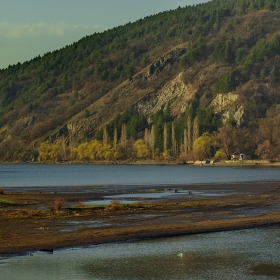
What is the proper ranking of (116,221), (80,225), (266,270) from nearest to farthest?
(266,270) < (80,225) < (116,221)

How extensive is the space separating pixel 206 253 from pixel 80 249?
5391 millimetres

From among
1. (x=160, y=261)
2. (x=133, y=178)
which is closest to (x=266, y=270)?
(x=160, y=261)

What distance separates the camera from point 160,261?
2744cm

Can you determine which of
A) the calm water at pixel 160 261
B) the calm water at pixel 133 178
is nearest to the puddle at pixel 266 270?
the calm water at pixel 160 261

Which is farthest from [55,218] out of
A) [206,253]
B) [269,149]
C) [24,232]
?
[269,149]

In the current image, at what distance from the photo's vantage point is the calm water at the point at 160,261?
2509 cm

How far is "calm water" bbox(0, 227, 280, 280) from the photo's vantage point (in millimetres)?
25094

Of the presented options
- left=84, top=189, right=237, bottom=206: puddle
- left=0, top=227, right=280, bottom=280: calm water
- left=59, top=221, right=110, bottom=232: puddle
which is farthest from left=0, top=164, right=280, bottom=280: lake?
left=84, top=189, right=237, bottom=206: puddle

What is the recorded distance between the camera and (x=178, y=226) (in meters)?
35.5

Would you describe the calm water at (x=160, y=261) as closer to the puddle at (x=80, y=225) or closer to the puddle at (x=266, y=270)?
the puddle at (x=266, y=270)

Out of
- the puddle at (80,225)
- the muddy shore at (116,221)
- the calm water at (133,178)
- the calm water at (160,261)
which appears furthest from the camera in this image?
the calm water at (133,178)

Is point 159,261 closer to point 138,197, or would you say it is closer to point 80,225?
point 80,225

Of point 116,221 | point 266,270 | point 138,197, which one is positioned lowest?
point 266,270

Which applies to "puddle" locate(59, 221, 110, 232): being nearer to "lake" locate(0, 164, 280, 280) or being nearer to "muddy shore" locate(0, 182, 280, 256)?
"muddy shore" locate(0, 182, 280, 256)
